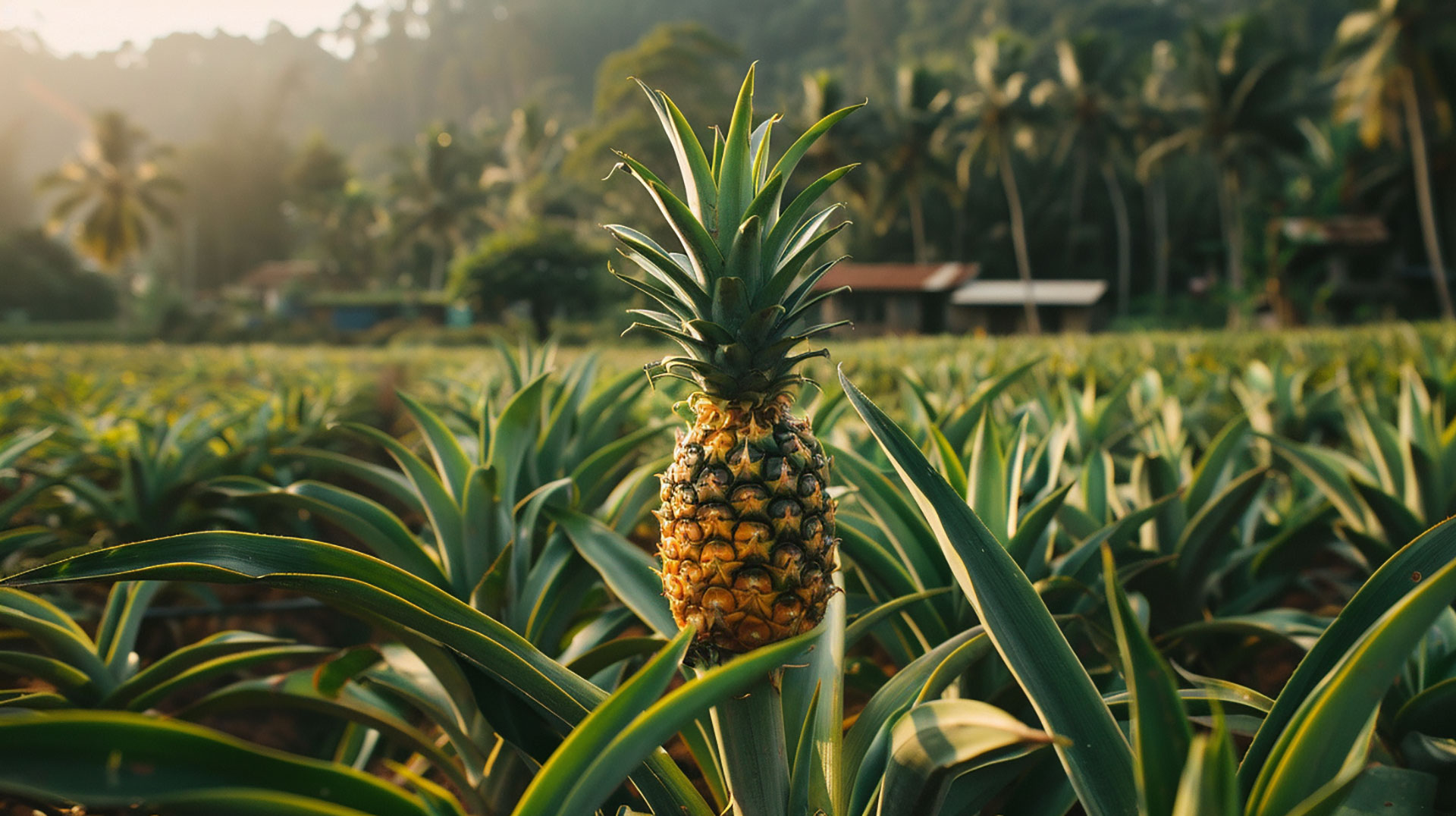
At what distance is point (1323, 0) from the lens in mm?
45156

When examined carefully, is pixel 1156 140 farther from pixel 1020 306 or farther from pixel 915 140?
pixel 915 140

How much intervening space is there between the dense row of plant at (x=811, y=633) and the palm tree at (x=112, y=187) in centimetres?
4612

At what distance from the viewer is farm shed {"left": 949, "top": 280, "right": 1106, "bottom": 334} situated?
32.7m

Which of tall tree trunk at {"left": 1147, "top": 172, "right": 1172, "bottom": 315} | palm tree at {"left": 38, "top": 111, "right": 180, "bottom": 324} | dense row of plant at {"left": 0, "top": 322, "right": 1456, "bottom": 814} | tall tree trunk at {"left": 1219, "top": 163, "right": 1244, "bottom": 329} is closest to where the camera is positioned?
dense row of plant at {"left": 0, "top": 322, "right": 1456, "bottom": 814}

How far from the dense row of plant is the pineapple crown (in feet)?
0.65

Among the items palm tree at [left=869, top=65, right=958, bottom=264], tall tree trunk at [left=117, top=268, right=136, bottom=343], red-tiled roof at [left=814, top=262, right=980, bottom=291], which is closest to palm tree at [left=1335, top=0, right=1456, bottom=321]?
red-tiled roof at [left=814, top=262, right=980, bottom=291]

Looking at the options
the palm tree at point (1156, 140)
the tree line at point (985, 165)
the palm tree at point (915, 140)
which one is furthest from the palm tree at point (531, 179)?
the palm tree at point (1156, 140)

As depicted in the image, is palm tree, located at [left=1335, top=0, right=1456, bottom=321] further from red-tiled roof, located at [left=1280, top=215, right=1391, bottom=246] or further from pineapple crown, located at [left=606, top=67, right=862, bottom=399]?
pineapple crown, located at [left=606, top=67, right=862, bottom=399]

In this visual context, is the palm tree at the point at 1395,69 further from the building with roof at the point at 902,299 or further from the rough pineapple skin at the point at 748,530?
the rough pineapple skin at the point at 748,530

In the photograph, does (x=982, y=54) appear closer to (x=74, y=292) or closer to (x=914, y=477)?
(x=914, y=477)

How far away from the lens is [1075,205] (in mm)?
39312

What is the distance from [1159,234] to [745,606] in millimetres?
43161

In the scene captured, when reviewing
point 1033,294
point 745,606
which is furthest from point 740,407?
point 1033,294

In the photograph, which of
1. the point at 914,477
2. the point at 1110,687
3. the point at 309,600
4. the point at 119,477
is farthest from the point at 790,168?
the point at 119,477
